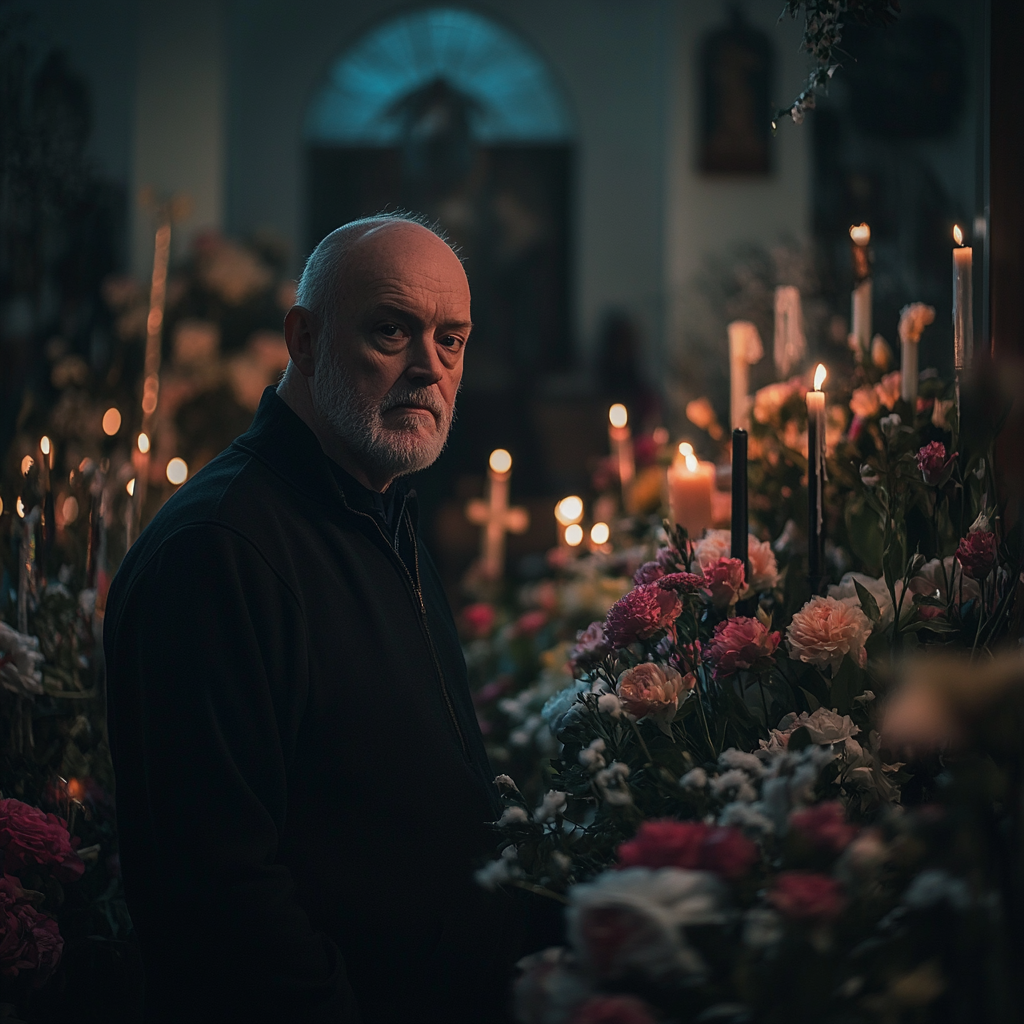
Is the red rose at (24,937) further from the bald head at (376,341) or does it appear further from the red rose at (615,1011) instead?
the red rose at (615,1011)

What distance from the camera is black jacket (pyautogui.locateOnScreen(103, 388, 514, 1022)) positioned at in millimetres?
997

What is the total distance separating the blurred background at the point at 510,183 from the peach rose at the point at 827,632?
332 centimetres

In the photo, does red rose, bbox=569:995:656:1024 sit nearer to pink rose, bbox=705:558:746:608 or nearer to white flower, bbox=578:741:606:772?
white flower, bbox=578:741:606:772

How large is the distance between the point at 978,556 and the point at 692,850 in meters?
0.53

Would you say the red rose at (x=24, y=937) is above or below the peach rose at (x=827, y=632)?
below

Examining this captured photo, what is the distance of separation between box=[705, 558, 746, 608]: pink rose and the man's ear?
573mm

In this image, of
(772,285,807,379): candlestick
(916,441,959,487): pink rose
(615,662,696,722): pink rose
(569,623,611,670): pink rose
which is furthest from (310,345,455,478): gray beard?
(772,285,807,379): candlestick

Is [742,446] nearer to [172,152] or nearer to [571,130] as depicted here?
[172,152]

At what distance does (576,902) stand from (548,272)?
675 centimetres

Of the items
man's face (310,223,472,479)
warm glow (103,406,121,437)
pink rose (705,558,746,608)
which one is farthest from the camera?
warm glow (103,406,121,437)

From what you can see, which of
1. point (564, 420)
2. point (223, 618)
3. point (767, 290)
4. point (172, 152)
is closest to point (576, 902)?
point (223, 618)

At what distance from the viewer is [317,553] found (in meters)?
1.19

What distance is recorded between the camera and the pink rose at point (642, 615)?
110 cm

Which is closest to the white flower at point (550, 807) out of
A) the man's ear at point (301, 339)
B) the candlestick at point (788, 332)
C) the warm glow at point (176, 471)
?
the man's ear at point (301, 339)
